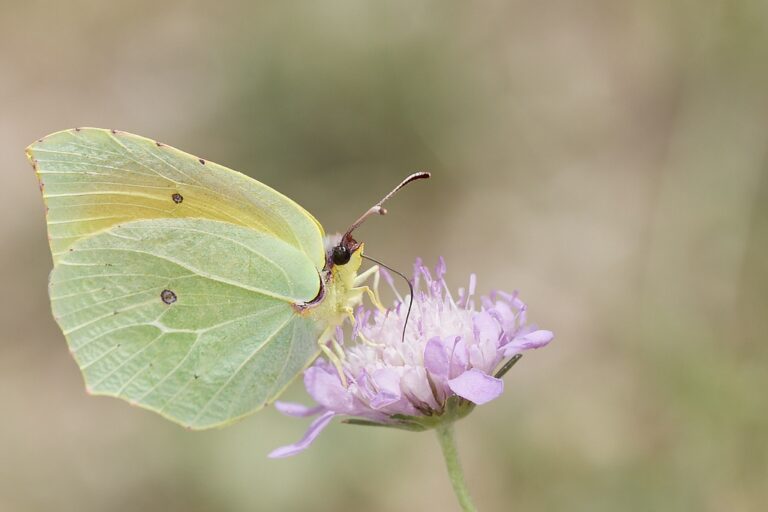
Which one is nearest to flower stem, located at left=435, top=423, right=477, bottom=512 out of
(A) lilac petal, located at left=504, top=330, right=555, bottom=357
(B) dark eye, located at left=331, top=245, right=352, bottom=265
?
(A) lilac petal, located at left=504, top=330, right=555, bottom=357

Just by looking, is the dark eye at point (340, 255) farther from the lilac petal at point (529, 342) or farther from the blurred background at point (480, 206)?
the blurred background at point (480, 206)

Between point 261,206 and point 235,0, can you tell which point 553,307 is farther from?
point 235,0

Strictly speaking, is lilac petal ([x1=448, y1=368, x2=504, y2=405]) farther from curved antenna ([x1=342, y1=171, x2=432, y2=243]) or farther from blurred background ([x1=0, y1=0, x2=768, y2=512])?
blurred background ([x1=0, y1=0, x2=768, y2=512])

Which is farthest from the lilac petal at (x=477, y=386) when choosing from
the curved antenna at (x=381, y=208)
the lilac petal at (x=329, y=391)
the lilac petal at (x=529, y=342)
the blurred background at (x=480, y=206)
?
the blurred background at (x=480, y=206)

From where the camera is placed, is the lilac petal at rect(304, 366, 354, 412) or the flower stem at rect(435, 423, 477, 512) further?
the lilac petal at rect(304, 366, 354, 412)

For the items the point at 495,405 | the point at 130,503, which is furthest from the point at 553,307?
the point at 130,503
